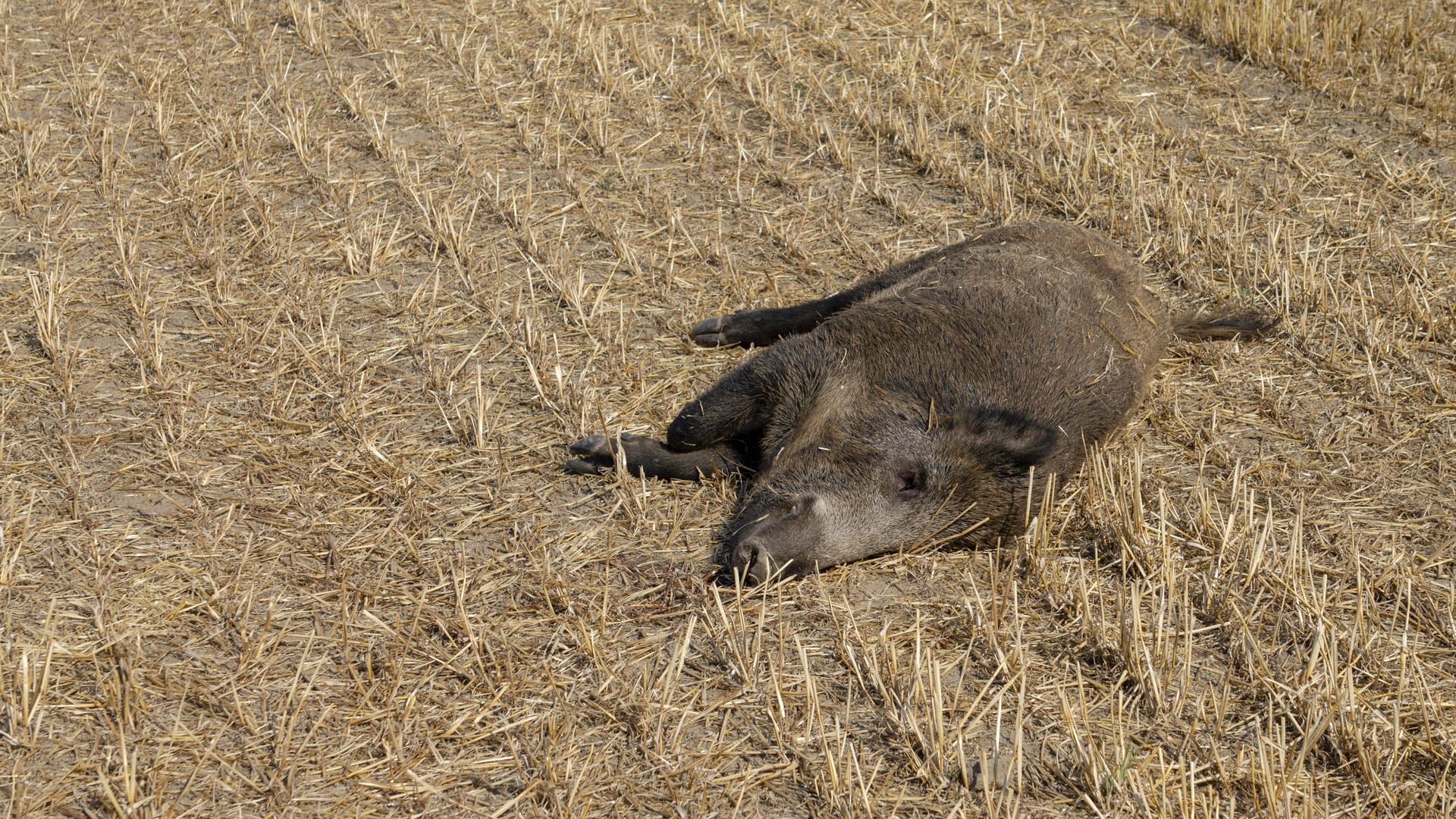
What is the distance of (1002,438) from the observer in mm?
4246

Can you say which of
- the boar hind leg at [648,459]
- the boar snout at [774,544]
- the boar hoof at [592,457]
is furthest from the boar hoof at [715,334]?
the boar snout at [774,544]

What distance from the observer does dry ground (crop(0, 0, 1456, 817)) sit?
3285 millimetres

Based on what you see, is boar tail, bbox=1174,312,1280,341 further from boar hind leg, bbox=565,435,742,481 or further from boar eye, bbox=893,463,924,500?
boar hind leg, bbox=565,435,742,481

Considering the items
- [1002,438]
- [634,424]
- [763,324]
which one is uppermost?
[1002,438]

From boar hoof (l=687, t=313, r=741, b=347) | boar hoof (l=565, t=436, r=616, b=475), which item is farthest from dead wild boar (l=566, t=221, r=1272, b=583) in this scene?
boar hoof (l=687, t=313, r=741, b=347)

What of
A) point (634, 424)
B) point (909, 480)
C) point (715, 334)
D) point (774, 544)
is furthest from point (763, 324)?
point (774, 544)

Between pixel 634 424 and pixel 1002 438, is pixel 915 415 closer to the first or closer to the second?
pixel 1002 438

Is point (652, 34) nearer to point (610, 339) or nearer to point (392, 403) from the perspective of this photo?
point (610, 339)

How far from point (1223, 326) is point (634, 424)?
271cm

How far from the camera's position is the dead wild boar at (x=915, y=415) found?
4.18 m

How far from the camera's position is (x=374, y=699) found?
3.36 meters

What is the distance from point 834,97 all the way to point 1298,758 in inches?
211

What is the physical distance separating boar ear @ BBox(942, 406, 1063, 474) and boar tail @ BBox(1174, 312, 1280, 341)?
1.54m

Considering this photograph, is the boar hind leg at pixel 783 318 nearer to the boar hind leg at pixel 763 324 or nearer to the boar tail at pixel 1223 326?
the boar hind leg at pixel 763 324
